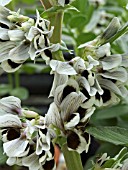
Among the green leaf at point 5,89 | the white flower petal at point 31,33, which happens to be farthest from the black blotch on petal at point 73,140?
the green leaf at point 5,89

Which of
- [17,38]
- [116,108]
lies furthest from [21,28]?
[116,108]

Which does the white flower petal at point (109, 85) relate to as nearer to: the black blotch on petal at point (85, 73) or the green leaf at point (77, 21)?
the black blotch on petal at point (85, 73)

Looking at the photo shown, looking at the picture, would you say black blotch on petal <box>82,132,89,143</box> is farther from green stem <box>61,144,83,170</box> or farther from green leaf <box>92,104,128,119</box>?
green leaf <box>92,104,128,119</box>

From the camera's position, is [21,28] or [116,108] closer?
[21,28]

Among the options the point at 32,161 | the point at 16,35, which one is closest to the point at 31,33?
the point at 16,35

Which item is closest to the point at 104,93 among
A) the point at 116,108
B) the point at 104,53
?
the point at 104,53

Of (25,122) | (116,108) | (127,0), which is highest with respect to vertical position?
(127,0)

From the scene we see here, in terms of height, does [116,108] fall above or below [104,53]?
below

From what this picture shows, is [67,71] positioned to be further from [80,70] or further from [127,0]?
[127,0]
